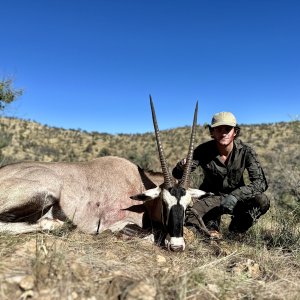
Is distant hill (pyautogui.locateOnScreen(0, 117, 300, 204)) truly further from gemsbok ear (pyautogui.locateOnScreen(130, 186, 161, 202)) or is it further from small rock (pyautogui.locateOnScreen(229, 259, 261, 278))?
small rock (pyautogui.locateOnScreen(229, 259, 261, 278))

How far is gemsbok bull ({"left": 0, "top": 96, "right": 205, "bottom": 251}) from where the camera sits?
4523 millimetres

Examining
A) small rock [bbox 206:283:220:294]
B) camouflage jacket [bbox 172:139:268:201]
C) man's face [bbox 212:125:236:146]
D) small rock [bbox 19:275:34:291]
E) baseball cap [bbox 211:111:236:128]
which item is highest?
baseball cap [bbox 211:111:236:128]

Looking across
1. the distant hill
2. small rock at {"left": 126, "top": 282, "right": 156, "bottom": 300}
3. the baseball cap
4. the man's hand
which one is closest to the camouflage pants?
the man's hand

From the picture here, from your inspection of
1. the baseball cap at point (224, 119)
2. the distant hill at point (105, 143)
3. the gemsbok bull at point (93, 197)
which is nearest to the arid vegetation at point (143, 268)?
the gemsbok bull at point (93, 197)

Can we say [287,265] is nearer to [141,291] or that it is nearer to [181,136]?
[141,291]

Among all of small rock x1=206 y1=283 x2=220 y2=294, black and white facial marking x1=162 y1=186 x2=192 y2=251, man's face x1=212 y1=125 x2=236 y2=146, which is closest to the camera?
small rock x1=206 y1=283 x2=220 y2=294

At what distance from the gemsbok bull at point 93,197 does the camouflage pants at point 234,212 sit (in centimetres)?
61

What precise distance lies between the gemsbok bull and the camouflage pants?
2.00 feet

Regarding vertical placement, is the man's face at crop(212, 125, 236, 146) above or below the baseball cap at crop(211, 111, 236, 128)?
below

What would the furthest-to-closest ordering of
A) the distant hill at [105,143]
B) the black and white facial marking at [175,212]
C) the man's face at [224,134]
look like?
1. the distant hill at [105,143]
2. the man's face at [224,134]
3. the black and white facial marking at [175,212]

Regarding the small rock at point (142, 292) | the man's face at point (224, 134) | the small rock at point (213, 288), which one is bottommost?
the small rock at point (213, 288)

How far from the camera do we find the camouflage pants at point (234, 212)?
17.2 feet

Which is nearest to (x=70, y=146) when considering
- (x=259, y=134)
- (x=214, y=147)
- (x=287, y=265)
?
(x=259, y=134)

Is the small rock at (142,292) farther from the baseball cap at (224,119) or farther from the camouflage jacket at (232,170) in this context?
the baseball cap at (224,119)
